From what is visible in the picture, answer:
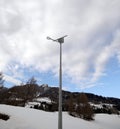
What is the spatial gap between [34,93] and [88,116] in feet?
90.0

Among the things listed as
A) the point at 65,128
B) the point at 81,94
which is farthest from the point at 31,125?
the point at 81,94

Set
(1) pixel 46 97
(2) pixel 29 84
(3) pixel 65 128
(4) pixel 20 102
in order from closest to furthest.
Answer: (3) pixel 65 128
(4) pixel 20 102
(2) pixel 29 84
(1) pixel 46 97

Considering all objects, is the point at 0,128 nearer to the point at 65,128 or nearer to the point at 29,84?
the point at 65,128

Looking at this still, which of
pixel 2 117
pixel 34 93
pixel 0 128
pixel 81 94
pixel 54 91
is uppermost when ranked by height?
pixel 54 91

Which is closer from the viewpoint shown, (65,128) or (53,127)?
(53,127)

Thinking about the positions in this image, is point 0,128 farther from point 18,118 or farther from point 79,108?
point 79,108

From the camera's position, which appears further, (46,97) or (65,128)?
(46,97)

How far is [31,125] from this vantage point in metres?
30.2

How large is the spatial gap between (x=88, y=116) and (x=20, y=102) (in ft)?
91.2

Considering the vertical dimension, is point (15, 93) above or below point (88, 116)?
above

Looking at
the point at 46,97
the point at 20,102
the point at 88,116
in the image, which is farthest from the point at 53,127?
the point at 46,97

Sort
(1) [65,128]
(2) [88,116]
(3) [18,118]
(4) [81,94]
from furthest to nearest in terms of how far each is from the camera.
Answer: (4) [81,94] → (2) [88,116] → (1) [65,128] → (3) [18,118]

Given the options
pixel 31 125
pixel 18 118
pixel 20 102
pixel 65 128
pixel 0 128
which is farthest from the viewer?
pixel 20 102

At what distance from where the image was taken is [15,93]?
278 feet
